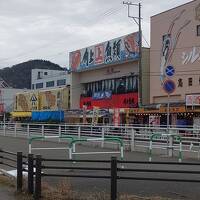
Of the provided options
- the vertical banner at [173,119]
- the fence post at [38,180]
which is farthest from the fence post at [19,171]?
the vertical banner at [173,119]

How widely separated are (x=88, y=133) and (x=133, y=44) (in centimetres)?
2212

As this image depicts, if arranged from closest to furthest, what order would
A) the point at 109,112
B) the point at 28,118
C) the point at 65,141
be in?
the point at 65,141
the point at 109,112
the point at 28,118

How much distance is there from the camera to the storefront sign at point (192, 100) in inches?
1618

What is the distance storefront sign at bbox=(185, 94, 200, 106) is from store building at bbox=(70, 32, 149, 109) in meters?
10.6

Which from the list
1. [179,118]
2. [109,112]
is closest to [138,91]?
[109,112]

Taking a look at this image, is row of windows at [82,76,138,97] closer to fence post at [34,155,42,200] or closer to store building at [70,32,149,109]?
store building at [70,32,149,109]

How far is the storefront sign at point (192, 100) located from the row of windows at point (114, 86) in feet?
41.7

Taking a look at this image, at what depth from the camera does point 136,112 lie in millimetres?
47688

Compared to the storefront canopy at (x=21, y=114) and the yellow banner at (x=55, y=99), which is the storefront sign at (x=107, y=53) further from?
the storefront canopy at (x=21, y=114)

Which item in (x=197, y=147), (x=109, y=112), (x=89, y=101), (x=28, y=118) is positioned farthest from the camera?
(x=28, y=118)

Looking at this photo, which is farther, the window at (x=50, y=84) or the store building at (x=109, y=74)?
the window at (x=50, y=84)

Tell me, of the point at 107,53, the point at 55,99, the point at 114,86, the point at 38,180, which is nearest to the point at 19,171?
the point at 38,180

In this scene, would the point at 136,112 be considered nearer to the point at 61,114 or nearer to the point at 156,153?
the point at 61,114

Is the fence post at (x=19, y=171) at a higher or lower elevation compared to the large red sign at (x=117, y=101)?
lower
